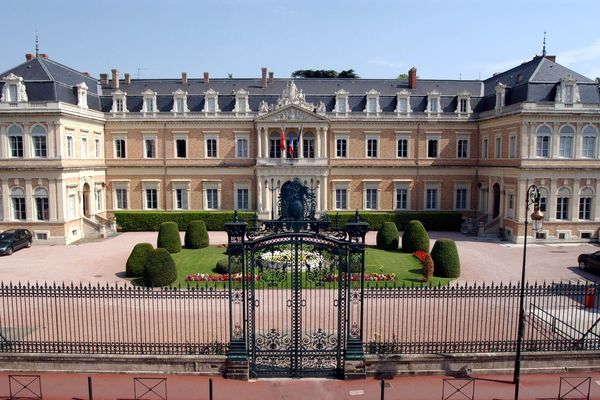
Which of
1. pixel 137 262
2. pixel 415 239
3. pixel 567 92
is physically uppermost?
pixel 567 92

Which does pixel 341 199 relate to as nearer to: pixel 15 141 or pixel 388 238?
pixel 388 238

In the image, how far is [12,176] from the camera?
30422 millimetres

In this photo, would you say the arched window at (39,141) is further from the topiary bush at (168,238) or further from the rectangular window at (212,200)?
the rectangular window at (212,200)

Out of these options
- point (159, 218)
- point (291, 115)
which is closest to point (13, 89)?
point (159, 218)

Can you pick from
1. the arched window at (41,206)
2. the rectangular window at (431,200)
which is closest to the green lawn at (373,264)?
the arched window at (41,206)

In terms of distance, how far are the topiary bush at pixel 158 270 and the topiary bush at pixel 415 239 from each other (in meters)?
13.1

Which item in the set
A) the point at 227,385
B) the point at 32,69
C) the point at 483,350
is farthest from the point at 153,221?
the point at 483,350

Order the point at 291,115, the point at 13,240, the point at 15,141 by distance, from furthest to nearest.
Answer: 1. the point at 291,115
2. the point at 15,141
3. the point at 13,240

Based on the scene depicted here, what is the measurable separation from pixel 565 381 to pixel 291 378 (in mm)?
6525

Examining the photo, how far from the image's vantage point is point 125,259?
83.7ft

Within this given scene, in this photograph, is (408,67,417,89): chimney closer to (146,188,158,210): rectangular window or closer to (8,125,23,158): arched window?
(146,188,158,210): rectangular window

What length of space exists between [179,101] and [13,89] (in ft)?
37.0

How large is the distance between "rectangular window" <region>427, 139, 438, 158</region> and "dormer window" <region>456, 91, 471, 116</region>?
2893 mm

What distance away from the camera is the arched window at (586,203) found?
30.8 meters
